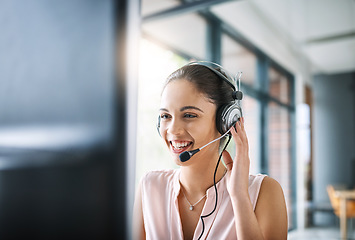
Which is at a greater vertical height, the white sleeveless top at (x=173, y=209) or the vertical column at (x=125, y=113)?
the vertical column at (x=125, y=113)

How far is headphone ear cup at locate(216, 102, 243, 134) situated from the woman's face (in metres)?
0.03

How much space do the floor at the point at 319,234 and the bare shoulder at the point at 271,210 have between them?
194 centimetres

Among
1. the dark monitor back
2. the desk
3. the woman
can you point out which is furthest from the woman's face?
the desk

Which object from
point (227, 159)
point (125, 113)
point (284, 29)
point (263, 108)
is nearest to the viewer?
point (125, 113)

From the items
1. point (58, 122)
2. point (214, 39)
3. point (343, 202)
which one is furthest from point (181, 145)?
point (214, 39)

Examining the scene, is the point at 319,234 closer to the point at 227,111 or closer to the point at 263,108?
the point at 263,108

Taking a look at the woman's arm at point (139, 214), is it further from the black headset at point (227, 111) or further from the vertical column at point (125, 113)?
the vertical column at point (125, 113)

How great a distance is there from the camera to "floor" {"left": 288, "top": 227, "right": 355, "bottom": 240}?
2.59 meters

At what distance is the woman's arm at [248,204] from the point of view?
72cm

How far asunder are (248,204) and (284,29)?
105 inches

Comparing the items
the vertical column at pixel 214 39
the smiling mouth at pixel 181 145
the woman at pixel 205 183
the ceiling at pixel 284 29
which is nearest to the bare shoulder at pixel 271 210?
the woman at pixel 205 183

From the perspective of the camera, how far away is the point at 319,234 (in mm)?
2639

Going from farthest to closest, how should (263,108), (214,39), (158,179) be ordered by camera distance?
(263,108) < (214,39) < (158,179)

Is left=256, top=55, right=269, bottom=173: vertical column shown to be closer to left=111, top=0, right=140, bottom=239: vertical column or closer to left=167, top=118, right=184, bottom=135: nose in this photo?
left=167, top=118, right=184, bottom=135: nose
